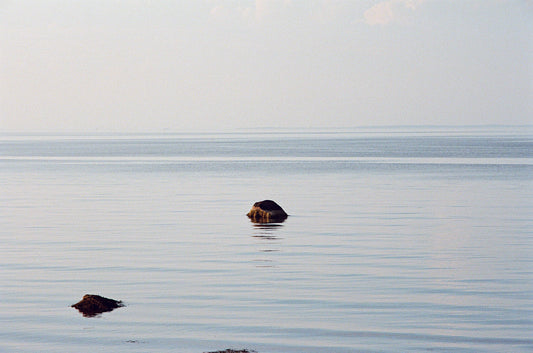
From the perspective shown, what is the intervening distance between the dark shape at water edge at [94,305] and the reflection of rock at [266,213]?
22703 mm

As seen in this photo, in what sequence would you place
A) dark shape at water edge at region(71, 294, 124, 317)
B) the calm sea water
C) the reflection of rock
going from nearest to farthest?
the calm sea water, dark shape at water edge at region(71, 294, 124, 317), the reflection of rock

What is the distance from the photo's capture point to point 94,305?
20984 mm

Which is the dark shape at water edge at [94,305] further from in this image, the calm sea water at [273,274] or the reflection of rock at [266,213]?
the reflection of rock at [266,213]

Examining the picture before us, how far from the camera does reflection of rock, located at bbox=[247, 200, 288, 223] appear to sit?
1730 inches

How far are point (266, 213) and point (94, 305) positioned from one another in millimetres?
23426

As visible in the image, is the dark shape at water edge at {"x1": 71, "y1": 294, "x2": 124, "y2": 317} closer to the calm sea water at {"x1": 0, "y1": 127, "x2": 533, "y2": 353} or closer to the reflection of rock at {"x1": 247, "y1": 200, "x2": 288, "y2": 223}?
the calm sea water at {"x1": 0, "y1": 127, "x2": 533, "y2": 353}

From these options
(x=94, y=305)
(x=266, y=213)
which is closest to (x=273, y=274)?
(x=94, y=305)

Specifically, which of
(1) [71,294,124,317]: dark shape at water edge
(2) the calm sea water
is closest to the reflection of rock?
(2) the calm sea water

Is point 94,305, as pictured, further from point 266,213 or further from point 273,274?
point 266,213

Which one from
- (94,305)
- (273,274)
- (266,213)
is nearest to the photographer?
(94,305)

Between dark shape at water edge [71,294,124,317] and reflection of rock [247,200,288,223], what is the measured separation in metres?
22.7

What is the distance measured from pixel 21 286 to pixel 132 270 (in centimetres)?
386

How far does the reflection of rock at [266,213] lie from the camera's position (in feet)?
144

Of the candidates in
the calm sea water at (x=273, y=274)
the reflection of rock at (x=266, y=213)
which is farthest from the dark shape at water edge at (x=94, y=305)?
the reflection of rock at (x=266, y=213)
